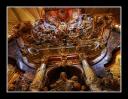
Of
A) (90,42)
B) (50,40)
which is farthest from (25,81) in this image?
(90,42)

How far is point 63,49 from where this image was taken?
7.07m

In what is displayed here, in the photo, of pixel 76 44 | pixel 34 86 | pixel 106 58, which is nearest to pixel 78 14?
pixel 76 44

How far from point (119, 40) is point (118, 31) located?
7.7 inches

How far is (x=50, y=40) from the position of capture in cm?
708

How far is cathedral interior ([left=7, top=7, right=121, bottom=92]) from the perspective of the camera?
6.96m

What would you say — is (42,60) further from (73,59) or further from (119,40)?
(119,40)

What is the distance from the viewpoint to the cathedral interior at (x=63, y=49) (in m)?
6.96

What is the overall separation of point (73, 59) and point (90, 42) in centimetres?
52

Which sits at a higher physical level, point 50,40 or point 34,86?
point 50,40
